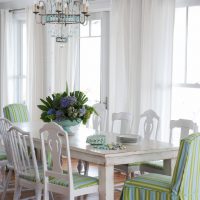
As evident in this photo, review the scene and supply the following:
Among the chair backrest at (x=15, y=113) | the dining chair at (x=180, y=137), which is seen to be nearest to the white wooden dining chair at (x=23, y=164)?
the dining chair at (x=180, y=137)

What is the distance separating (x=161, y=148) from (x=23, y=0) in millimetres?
4977

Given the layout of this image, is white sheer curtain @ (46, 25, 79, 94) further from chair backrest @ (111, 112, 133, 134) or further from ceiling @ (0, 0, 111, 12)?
chair backrest @ (111, 112, 133, 134)

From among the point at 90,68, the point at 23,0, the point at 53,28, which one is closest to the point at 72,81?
the point at 90,68

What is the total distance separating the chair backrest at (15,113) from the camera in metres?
5.86

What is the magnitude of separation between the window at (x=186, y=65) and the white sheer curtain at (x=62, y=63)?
1871 millimetres

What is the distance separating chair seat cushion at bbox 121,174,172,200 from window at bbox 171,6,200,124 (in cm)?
201

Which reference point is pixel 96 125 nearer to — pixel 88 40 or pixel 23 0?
pixel 88 40

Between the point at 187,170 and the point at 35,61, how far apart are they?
4772 mm

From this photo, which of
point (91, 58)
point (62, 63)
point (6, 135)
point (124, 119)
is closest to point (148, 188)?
point (6, 135)

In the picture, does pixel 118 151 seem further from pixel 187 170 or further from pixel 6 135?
pixel 6 135

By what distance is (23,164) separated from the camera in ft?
13.5

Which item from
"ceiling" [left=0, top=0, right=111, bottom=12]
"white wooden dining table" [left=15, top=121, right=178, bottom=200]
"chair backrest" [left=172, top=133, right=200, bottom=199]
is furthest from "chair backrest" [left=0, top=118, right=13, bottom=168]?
"ceiling" [left=0, top=0, right=111, bottom=12]

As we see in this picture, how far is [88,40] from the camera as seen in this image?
7094 millimetres

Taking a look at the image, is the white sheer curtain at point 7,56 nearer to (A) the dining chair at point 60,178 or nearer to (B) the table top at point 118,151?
(B) the table top at point 118,151
